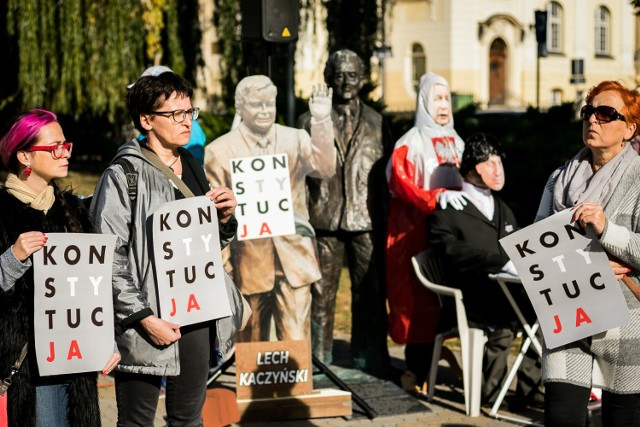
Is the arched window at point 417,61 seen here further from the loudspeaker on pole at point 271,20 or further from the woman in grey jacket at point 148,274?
the woman in grey jacket at point 148,274

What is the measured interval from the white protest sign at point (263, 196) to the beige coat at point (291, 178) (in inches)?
5.7

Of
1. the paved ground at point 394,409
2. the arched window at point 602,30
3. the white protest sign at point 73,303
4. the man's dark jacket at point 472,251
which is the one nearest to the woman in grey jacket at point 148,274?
the white protest sign at point 73,303

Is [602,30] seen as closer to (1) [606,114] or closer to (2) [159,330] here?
(1) [606,114]

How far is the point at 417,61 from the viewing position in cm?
5512

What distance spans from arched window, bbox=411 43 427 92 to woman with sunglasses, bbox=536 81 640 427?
166ft

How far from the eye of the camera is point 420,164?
7.97 m

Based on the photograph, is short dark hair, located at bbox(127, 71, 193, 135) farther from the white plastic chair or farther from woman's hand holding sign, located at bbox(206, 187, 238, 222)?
the white plastic chair

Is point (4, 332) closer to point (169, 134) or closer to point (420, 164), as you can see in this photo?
point (169, 134)

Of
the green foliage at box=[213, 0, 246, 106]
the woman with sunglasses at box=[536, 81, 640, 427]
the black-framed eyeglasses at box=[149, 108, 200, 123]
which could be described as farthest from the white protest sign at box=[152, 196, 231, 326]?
the green foliage at box=[213, 0, 246, 106]

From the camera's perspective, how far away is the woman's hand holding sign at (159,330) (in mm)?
4344

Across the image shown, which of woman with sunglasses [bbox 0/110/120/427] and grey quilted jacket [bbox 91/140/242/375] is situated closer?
woman with sunglasses [bbox 0/110/120/427]

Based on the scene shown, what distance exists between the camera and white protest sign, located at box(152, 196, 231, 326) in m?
4.43

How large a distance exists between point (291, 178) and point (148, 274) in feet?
10.2

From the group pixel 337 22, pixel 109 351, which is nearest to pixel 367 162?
pixel 109 351
